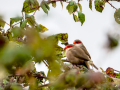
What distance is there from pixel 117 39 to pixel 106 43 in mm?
45

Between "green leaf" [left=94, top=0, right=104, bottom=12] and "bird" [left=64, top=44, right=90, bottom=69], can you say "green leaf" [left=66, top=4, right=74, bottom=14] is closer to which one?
"green leaf" [left=94, top=0, right=104, bottom=12]

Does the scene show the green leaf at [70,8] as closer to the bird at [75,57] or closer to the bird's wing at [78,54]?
the bird at [75,57]

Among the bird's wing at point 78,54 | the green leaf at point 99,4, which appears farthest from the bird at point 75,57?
the green leaf at point 99,4

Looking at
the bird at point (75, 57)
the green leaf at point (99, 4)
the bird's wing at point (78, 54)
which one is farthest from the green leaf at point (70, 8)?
the bird's wing at point (78, 54)

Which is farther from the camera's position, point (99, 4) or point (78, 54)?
point (78, 54)

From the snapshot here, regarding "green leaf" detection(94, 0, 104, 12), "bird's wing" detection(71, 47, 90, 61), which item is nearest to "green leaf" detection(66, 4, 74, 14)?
"green leaf" detection(94, 0, 104, 12)

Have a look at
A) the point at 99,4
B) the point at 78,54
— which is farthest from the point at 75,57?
the point at 99,4

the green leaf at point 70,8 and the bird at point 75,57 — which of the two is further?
the bird at point 75,57

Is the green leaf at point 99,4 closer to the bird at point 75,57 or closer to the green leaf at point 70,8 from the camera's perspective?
the green leaf at point 70,8

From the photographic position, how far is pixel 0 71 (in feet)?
1.03

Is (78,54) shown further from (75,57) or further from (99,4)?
(99,4)

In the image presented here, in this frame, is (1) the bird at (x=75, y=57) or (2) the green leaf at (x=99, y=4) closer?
(2) the green leaf at (x=99, y=4)

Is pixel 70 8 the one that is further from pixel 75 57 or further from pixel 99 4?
pixel 75 57

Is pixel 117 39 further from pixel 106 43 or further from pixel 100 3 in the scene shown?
pixel 100 3
